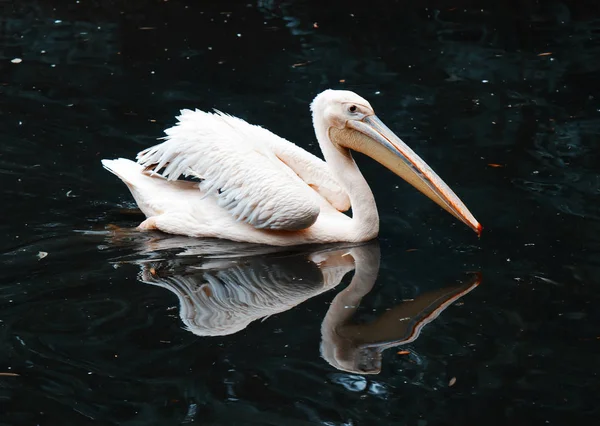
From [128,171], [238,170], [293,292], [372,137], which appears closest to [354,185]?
[372,137]

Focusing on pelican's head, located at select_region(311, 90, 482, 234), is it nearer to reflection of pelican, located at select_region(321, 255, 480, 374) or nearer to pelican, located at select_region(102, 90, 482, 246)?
pelican, located at select_region(102, 90, 482, 246)

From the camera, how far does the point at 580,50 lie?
27.9ft

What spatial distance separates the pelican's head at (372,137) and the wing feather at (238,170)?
380 millimetres

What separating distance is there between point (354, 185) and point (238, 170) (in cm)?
68

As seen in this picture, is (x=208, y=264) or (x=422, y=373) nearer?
(x=422, y=373)

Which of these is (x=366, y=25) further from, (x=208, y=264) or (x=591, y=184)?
(x=208, y=264)

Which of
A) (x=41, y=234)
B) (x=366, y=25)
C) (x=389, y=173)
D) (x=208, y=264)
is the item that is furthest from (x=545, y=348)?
(x=366, y=25)

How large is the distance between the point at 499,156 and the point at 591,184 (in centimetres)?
70

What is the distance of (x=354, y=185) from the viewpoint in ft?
18.3

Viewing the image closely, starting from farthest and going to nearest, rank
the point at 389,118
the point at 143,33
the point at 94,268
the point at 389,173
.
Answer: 1. the point at 143,33
2. the point at 389,118
3. the point at 389,173
4. the point at 94,268

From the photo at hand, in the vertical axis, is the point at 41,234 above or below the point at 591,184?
above

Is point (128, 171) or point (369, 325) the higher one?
point (128, 171)

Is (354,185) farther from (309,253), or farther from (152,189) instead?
(152,189)

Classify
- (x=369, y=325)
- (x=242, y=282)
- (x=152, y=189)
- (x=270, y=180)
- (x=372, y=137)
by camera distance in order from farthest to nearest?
(x=152, y=189) → (x=372, y=137) → (x=270, y=180) → (x=242, y=282) → (x=369, y=325)
